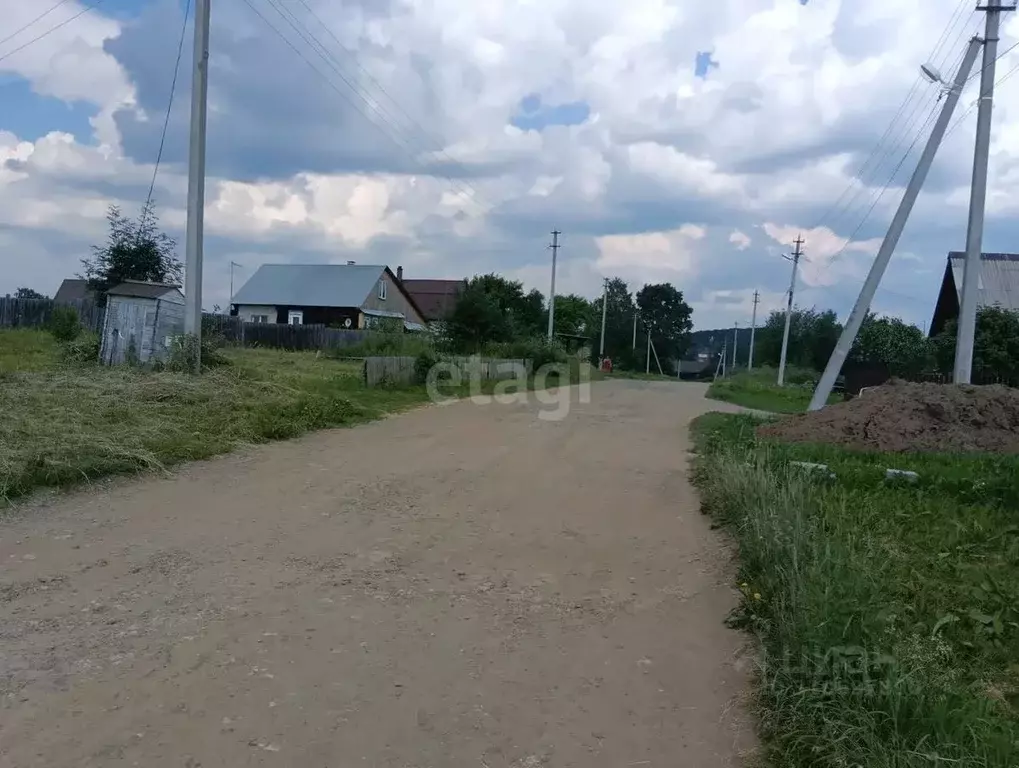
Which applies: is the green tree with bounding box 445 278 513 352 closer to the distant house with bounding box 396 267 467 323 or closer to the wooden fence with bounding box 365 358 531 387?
the wooden fence with bounding box 365 358 531 387

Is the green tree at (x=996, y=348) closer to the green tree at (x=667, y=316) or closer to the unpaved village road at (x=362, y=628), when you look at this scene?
the unpaved village road at (x=362, y=628)

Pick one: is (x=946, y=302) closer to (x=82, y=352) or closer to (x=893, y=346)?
(x=893, y=346)

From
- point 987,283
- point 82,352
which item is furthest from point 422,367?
point 987,283

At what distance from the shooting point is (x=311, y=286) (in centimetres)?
5100

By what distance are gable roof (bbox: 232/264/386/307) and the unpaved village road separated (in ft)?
138

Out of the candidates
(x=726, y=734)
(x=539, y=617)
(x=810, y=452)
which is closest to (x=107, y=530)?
(x=539, y=617)

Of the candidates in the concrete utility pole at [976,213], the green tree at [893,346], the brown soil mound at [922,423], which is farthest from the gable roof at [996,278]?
the brown soil mound at [922,423]

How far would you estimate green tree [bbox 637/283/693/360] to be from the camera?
75312mm

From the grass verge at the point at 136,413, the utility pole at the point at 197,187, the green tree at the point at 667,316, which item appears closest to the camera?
the grass verge at the point at 136,413

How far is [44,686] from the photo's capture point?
381cm

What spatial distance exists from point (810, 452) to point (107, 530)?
28.0ft

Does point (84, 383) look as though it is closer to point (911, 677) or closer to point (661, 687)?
point (661, 687)

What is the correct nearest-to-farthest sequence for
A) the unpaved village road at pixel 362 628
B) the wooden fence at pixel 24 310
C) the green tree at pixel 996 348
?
the unpaved village road at pixel 362 628, the green tree at pixel 996 348, the wooden fence at pixel 24 310

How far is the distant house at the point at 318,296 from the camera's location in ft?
162
